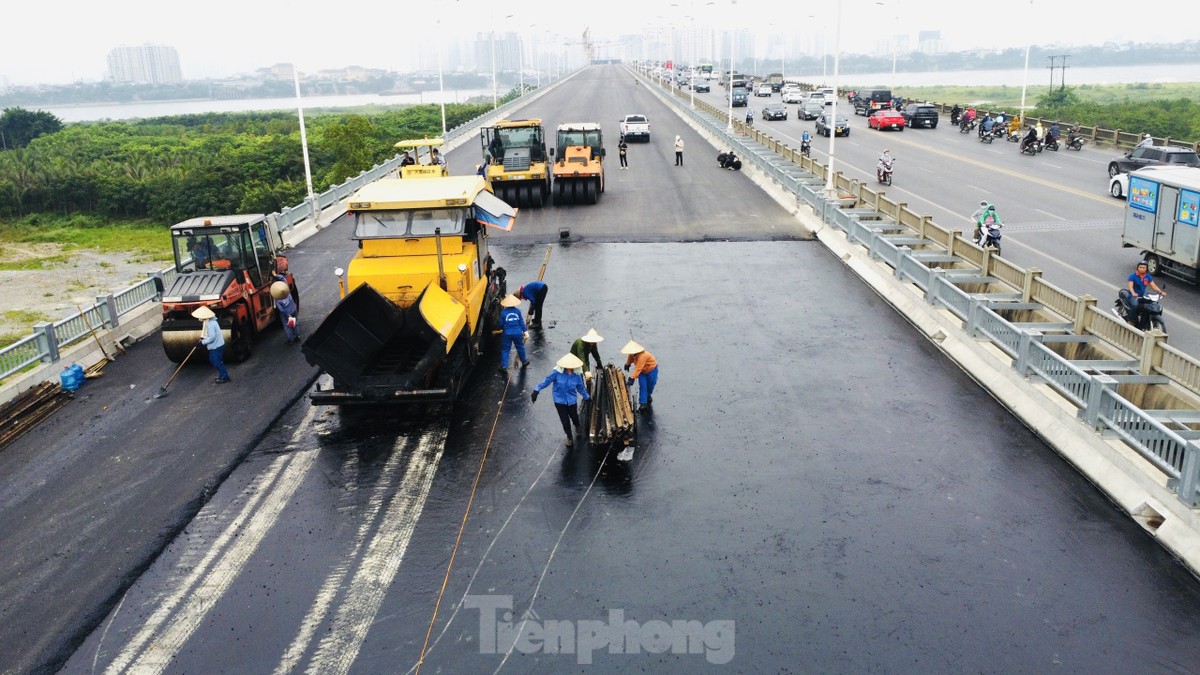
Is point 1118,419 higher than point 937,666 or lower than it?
higher

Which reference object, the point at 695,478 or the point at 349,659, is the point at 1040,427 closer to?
the point at 695,478

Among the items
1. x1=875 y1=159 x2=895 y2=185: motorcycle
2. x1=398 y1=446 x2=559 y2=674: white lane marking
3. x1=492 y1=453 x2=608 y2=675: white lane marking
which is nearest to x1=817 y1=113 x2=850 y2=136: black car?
x1=875 y1=159 x2=895 y2=185: motorcycle

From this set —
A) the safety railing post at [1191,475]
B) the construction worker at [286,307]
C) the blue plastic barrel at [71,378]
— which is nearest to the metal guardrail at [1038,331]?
the safety railing post at [1191,475]

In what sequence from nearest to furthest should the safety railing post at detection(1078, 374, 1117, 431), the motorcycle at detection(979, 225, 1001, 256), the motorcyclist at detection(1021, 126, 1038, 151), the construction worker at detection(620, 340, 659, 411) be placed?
the safety railing post at detection(1078, 374, 1117, 431) → the construction worker at detection(620, 340, 659, 411) → the motorcycle at detection(979, 225, 1001, 256) → the motorcyclist at detection(1021, 126, 1038, 151)

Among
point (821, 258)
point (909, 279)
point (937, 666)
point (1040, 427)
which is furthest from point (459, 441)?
point (821, 258)

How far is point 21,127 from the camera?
114 m

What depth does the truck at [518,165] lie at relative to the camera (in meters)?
31.4

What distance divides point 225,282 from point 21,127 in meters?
122

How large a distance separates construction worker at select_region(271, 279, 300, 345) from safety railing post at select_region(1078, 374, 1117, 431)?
13.6m

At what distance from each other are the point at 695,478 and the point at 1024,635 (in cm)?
426

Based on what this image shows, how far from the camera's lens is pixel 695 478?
11.2 metres

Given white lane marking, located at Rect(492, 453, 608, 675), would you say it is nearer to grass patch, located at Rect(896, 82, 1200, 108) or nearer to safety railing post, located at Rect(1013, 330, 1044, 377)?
safety railing post, located at Rect(1013, 330, 1044, 377)

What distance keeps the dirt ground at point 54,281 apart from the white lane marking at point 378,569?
66.4 feet

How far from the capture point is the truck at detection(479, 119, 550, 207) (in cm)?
3138
